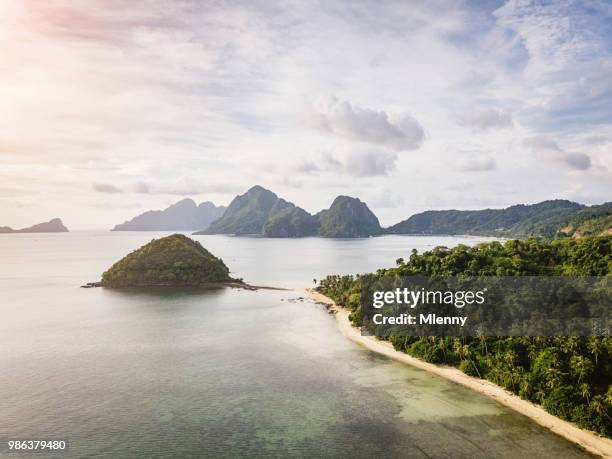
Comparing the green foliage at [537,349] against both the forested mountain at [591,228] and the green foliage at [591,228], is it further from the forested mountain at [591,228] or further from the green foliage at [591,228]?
the green foliage at [591,228]

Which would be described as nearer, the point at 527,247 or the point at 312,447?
the point at 312,447

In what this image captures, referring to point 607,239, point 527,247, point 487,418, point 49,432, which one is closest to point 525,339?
point 487,418

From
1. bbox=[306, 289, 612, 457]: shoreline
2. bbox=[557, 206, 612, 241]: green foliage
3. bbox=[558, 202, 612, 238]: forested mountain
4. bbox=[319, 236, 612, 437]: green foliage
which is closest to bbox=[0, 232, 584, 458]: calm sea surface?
bbox=[306, 289, 612, 457]: shoreline

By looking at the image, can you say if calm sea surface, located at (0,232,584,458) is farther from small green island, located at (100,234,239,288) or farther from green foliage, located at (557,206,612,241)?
green foliage, located at (557,206,612,241)

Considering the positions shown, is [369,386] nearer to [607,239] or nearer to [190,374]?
[190,374]

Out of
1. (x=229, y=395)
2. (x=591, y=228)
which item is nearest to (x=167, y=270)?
(x=229, y=395)
